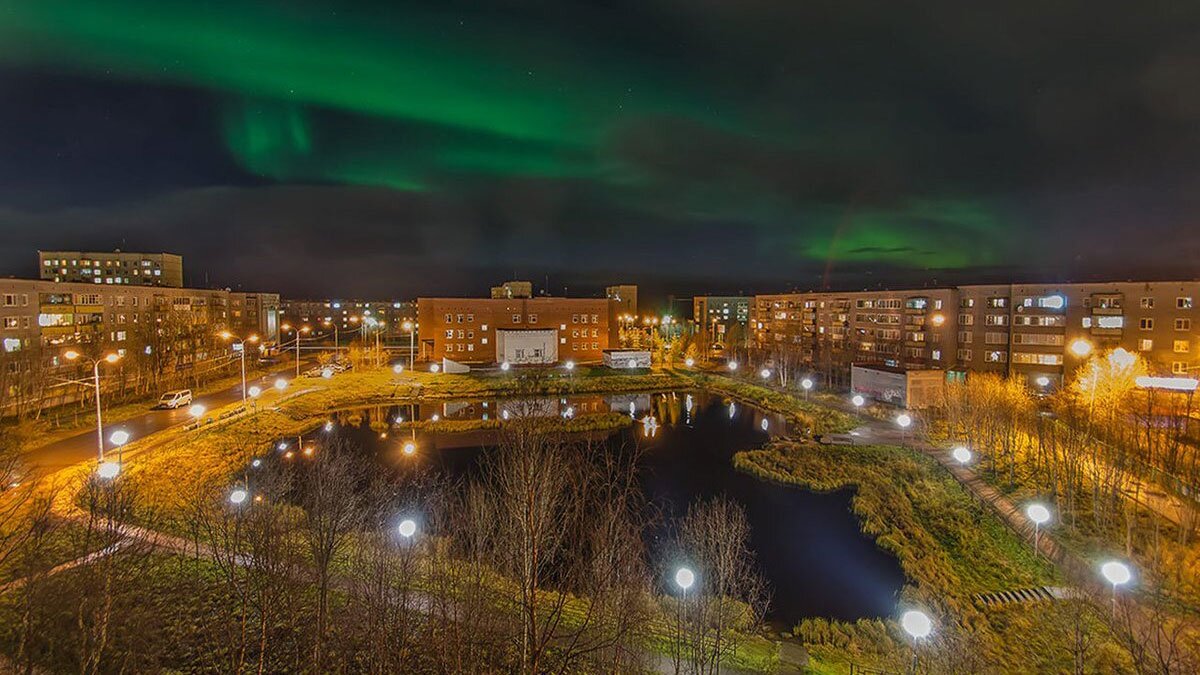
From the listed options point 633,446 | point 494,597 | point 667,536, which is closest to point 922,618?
point 494,597

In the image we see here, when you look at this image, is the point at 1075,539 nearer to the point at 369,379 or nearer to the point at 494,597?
Result: the point at 494,597

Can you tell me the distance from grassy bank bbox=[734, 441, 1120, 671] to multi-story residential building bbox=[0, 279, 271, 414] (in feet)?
95.0

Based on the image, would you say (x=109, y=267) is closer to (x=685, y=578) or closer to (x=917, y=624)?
(x=685, y=578)

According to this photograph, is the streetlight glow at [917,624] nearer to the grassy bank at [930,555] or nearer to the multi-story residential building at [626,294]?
the grassy bank at [930,555]

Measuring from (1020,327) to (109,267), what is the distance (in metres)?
90.5

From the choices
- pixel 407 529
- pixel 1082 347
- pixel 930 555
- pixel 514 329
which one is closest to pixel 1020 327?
pixel 1082 347

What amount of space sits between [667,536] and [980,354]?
33067 mm

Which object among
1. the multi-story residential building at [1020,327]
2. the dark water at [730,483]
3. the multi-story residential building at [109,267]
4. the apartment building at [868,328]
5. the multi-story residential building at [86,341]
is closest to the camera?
the dark water at [730,483]

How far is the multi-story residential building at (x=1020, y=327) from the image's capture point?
30.7 m

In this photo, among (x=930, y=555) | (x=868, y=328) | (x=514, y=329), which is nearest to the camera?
(x=930, y=555)

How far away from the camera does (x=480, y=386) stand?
37.1 metres

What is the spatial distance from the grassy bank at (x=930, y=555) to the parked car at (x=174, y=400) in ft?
93.9

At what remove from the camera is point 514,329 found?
157ft

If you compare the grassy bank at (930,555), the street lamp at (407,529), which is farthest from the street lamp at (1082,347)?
the street lamp at (407,529)
